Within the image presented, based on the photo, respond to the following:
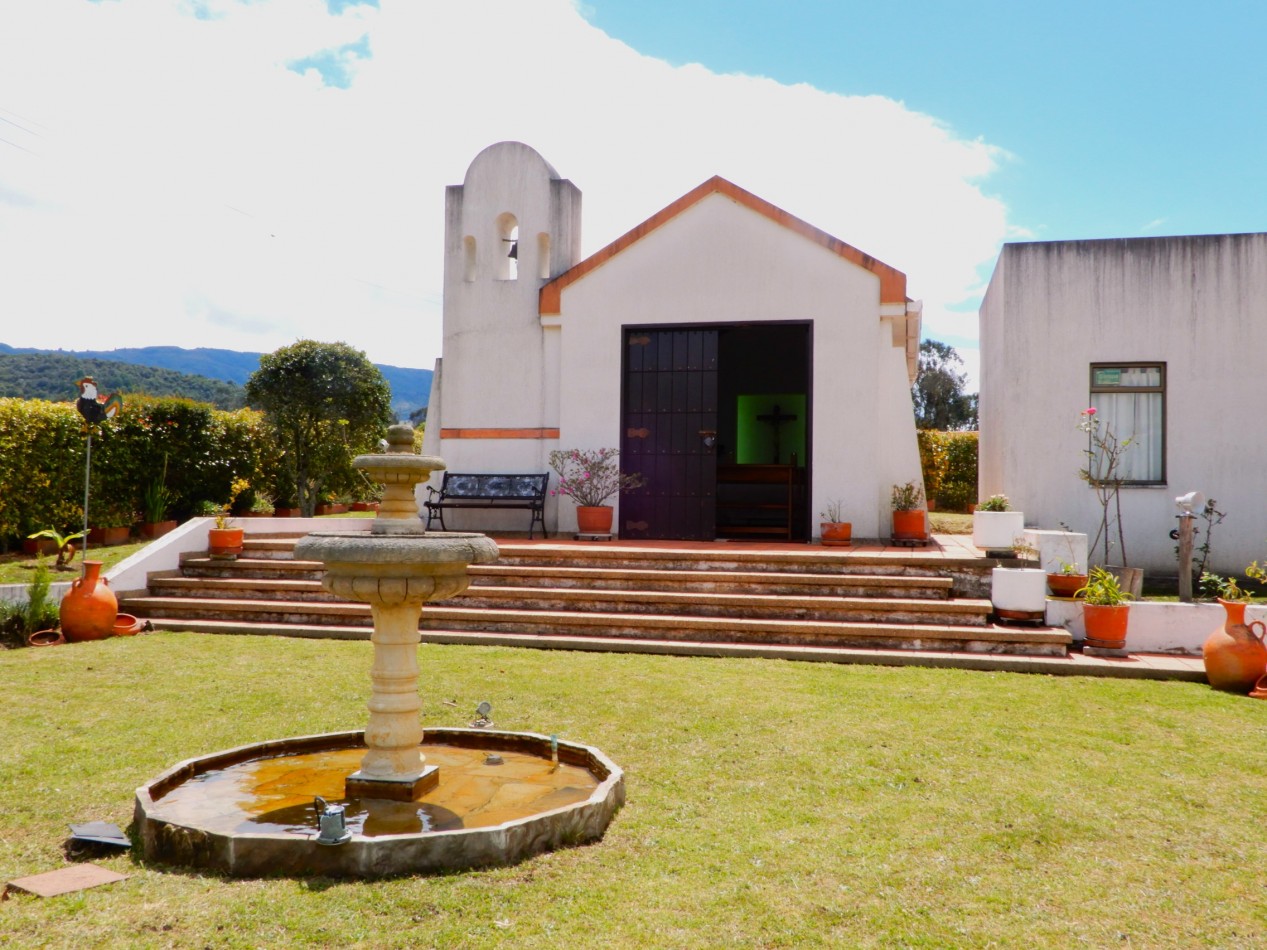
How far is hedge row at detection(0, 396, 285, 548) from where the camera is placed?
1216 centimetres

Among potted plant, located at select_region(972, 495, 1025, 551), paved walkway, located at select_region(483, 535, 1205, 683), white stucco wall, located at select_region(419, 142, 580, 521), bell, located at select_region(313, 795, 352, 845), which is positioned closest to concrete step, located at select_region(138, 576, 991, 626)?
paved walkway, located at select_region(483, 535, 1205, 683)

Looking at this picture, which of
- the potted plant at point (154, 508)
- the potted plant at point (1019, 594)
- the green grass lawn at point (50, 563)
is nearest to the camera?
A: the potted plant at point (1019, 594)

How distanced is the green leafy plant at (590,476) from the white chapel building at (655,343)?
18 cm

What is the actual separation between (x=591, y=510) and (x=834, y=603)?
3.97 meters

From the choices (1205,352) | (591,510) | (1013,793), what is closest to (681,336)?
(591,510)

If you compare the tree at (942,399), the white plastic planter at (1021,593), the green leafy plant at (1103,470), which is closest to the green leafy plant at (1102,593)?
the white plastic planter at (1021,593)

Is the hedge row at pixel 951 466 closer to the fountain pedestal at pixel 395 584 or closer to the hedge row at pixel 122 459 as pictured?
the hedge row at pixel 122 459

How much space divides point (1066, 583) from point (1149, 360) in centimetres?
462

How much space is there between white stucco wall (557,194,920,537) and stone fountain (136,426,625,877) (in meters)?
7.47

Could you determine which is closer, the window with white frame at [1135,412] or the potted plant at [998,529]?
the potted plant at [998,529]

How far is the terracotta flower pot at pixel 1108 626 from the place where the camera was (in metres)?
7.73

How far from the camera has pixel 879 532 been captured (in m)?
11.5

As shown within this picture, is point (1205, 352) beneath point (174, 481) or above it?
above

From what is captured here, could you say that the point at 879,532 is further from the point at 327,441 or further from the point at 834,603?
the point at 327,441
